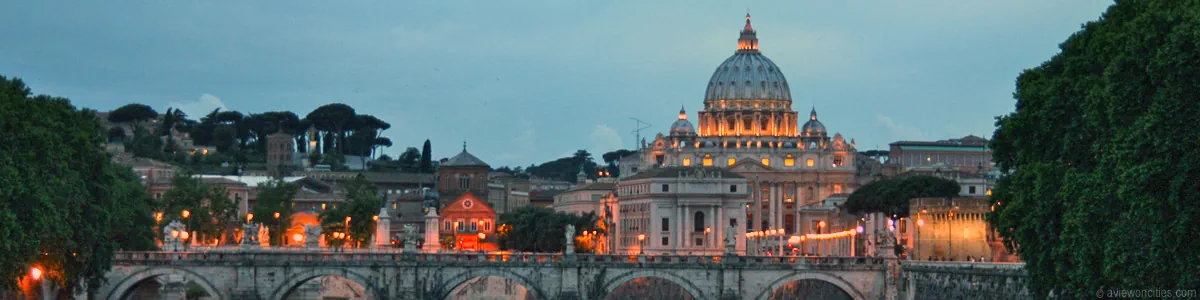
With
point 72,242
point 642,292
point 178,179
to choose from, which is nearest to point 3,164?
point 72,242

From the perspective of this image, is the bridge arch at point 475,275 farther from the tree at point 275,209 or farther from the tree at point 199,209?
the tree at point 275,209

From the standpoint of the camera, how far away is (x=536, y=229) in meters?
156

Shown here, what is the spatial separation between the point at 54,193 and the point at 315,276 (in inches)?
757

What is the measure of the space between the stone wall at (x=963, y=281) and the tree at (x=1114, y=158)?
754cm

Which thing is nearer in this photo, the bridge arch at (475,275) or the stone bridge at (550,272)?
the stone bridge at (550,272)

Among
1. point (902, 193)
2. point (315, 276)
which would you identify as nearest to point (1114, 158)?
point (315, 276)

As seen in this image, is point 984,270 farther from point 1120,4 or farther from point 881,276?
→ point 1120,4

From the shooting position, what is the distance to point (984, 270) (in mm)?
75750

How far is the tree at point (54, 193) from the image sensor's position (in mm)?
64250

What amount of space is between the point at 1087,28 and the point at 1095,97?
6872mm

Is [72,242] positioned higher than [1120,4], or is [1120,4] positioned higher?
[1120,4]

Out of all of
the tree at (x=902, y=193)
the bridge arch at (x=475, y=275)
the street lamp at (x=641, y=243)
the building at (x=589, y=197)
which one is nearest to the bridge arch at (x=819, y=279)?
the bridge arch at (x=475, y=275)

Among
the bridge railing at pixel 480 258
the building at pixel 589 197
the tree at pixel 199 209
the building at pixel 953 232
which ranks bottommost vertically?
the bridge railing at pixel 480 258

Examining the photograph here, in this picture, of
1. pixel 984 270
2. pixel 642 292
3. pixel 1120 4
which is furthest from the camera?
pixel 642 292
